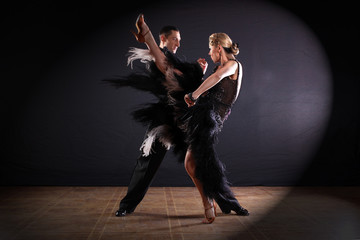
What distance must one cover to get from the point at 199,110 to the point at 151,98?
1.93 metres

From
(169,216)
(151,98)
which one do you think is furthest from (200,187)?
(151,98)

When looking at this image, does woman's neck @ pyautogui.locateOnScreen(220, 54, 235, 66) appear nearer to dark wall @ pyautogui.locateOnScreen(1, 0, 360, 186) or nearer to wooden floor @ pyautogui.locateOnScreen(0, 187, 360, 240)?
wooden floor @ pyautogui.locateOnScreen(0, 187, 360, 240)

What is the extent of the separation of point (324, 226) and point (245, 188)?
1.92 m

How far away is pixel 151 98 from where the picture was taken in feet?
16.9

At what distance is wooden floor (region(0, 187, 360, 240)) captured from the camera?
2.93 meters

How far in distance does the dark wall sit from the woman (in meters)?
1.74

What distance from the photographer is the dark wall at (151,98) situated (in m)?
5.00

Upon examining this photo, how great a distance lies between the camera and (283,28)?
5273 mm

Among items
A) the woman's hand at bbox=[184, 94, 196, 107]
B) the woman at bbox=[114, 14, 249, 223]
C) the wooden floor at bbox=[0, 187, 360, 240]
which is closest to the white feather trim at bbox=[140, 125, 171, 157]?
the woman at bbox=[114, 14, 249, 223]

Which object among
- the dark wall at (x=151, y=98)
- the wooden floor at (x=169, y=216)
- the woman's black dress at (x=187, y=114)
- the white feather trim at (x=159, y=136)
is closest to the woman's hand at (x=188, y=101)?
the woman's black dress at (x=187, y=114)

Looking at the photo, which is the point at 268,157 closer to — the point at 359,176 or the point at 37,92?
the point at 359,176

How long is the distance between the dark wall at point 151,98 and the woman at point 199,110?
1.74 metres

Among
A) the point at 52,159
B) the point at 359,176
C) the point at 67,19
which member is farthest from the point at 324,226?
the point at 67,19

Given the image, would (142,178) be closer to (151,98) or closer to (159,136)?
(159,136)
